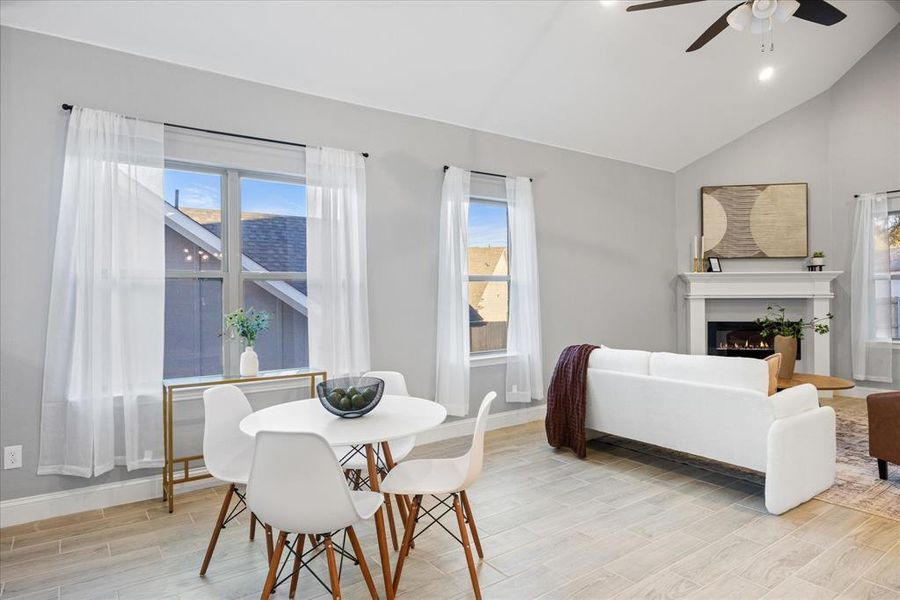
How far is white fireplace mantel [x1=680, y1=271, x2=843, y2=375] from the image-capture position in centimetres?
616

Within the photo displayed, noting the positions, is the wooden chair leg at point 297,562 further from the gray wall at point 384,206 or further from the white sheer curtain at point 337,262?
the white sheer curtain at point 337,262

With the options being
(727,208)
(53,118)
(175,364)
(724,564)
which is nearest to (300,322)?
(175,364)

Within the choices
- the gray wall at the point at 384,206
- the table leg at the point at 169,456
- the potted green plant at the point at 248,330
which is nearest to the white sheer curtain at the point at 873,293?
the gray wall at the point at 384,206

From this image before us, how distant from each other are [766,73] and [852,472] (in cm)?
411

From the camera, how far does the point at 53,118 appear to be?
311cm

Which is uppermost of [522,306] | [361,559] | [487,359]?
[522,306]

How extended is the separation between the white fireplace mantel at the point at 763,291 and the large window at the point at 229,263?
16.3ft

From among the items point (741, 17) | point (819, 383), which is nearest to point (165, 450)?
point (741, 17)

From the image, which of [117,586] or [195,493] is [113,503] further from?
[117,586]

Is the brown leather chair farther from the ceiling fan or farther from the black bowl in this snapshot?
the black bowl

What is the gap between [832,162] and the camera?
6.25 meters

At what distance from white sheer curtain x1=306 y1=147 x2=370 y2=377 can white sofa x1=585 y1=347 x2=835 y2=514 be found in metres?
2.04

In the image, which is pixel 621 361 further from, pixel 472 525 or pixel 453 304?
pixel 472 525

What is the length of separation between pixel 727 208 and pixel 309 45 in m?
5.54
